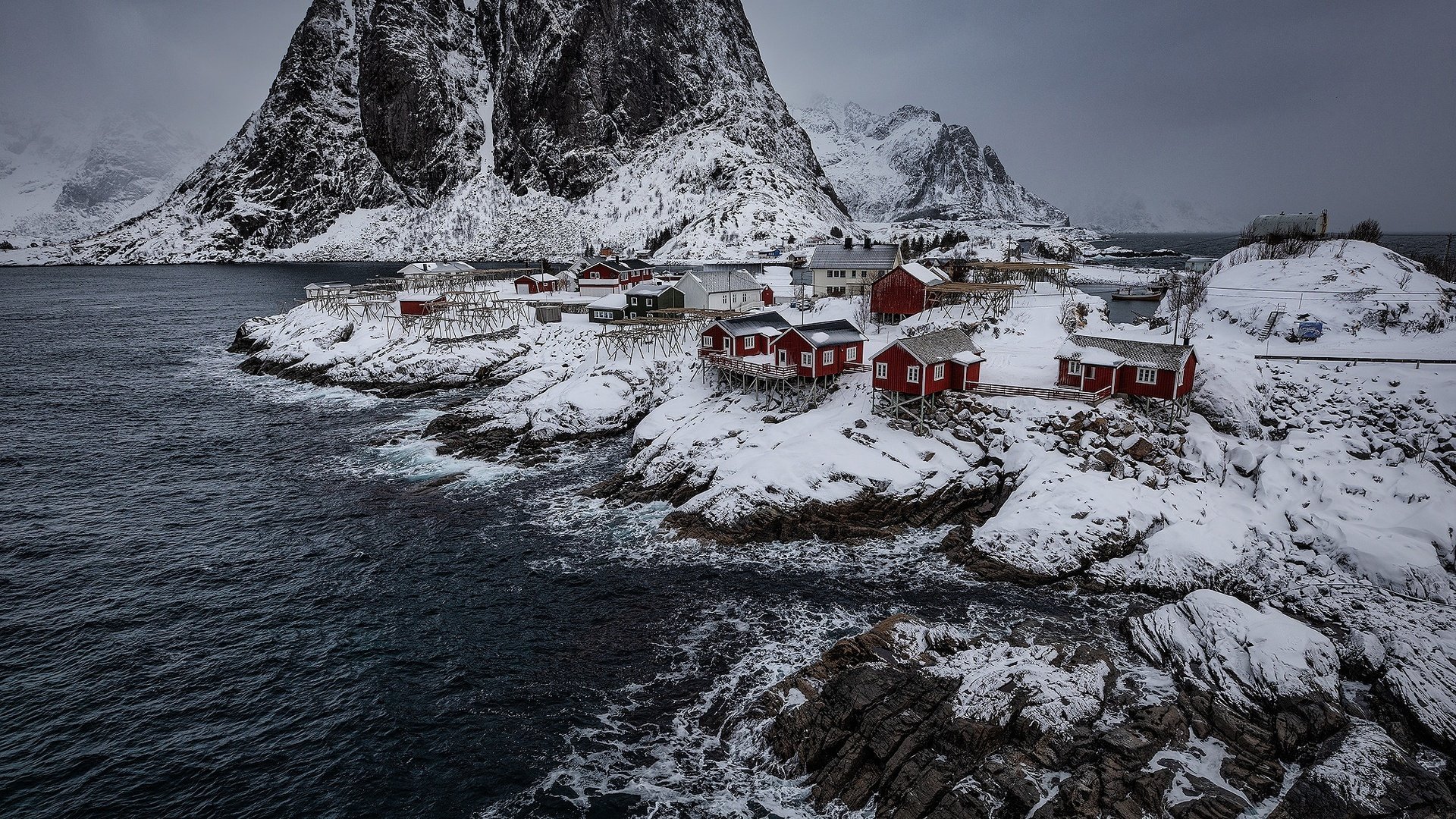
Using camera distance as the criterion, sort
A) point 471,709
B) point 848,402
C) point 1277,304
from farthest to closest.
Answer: point 1277,304
point 848,402
point 471,709

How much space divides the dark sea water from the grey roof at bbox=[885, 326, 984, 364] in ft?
39.5

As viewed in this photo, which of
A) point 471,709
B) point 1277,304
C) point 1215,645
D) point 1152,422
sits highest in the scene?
point 1277,304

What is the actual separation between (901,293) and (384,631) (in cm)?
5171

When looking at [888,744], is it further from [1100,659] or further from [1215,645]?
[1215,645]

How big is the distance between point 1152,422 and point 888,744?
30.1 meters

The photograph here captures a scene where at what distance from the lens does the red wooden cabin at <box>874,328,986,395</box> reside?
40844 mm

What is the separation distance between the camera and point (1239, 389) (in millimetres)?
40281

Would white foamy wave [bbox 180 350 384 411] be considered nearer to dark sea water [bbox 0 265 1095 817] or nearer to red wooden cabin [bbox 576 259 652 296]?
dark sea water [bbox 0 265 1095 817]

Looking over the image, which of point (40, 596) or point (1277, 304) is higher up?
point (1277, 304)

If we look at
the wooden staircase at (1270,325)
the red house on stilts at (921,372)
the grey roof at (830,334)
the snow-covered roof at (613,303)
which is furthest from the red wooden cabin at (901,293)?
the snow-covered roof at (613,303)

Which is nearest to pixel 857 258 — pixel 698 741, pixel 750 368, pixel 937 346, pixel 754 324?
pixel 754 324

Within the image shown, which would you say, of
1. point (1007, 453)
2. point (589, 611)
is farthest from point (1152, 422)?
point (589, 611)

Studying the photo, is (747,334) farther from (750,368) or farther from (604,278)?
(604,278)

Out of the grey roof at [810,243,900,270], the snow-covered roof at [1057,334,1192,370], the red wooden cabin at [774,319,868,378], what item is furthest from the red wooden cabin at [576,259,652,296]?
the snow-covered roof at [1057,334,1192,370]
